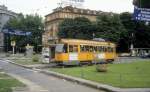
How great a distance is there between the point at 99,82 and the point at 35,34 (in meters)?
99.8

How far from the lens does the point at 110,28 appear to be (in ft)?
334

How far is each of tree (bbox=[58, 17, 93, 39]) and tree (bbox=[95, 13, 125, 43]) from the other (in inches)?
109

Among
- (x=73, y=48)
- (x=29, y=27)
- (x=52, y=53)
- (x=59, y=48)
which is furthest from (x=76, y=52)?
(x=29, y=27)

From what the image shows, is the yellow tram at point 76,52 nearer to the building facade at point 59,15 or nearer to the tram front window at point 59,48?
the tram front window at point 59,48

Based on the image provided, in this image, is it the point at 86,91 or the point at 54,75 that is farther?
the point at 54,75

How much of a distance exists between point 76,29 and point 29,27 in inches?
953

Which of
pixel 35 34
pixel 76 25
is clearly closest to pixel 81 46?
pixel 76 25

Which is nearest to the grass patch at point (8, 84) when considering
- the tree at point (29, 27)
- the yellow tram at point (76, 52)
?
the yellow tram at point (76, 52)

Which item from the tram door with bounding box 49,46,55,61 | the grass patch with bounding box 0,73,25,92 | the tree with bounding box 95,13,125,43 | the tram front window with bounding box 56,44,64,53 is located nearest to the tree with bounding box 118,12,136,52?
the tree with bounding box 95,13,125,43

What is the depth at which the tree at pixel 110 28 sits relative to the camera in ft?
328

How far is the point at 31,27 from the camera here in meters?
127

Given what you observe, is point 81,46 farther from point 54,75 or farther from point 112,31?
point 112,31

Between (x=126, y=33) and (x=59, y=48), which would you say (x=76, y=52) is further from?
(x=126, y=33)

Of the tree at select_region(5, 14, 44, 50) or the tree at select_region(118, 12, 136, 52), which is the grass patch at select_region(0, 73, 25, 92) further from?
the tree at select_region(5, 14, 44, 50)
